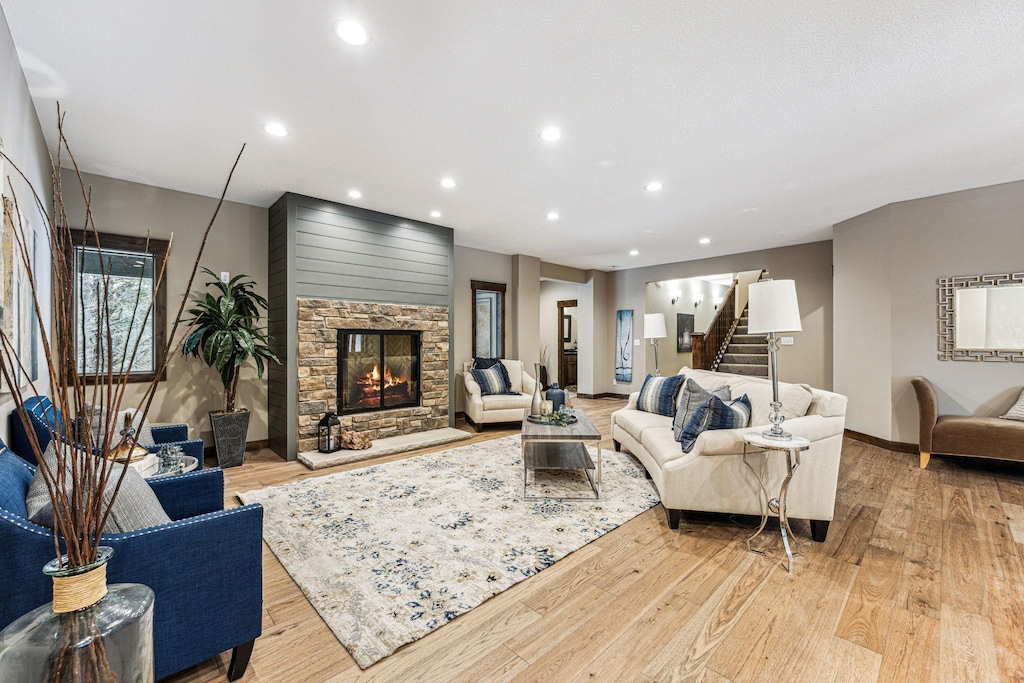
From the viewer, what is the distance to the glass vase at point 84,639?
0.85m

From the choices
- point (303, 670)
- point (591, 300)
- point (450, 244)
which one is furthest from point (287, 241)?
point (591, 300)

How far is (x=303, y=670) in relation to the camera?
1690 mm

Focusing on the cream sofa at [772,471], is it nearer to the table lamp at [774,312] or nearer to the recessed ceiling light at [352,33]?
the table lamp at [774,312]

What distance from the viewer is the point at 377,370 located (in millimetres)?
5180

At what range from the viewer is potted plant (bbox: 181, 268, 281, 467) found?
4.09 meters

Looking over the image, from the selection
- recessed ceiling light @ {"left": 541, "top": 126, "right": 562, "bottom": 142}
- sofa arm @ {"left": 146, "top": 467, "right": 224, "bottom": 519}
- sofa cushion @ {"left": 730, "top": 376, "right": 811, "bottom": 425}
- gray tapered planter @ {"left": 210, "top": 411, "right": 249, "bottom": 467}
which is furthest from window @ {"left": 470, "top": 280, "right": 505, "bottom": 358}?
sofa arm @ {"left": 146, "top": 467, "right": 224, "bottom": 519}

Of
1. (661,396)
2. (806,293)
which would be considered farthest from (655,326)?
(806,293)

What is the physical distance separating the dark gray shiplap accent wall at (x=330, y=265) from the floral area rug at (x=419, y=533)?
4.27ft

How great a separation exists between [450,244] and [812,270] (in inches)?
198

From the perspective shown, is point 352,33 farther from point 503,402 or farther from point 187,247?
point 503,402

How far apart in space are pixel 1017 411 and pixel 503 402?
4972mm

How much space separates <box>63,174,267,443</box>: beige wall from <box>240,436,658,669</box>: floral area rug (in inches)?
60.6

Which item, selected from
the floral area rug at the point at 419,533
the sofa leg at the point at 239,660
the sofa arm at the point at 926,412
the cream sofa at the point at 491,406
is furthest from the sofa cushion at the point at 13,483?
the sofa arm at the point at 926,412

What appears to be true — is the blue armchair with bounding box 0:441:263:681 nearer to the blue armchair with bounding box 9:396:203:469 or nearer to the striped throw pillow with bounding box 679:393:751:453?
the blue armchair with bounding box 9:396:203:469
